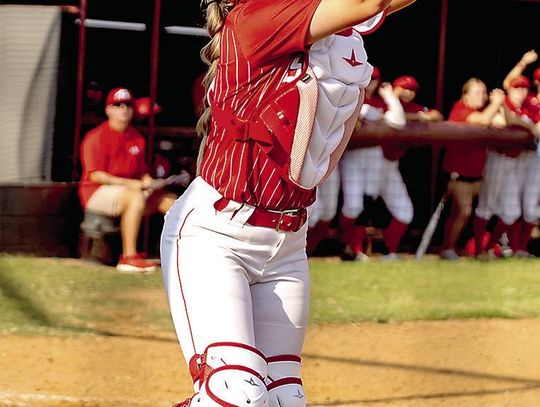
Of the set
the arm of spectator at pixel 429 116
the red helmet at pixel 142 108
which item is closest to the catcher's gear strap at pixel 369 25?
the red helmet at pixel 142 108

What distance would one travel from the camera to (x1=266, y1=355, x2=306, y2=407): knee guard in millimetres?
2650

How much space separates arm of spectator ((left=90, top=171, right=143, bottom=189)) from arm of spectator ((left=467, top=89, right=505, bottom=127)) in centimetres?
280

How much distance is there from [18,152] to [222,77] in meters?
6.04

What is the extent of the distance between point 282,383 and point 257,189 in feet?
1.59

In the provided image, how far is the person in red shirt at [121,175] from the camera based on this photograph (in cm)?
763

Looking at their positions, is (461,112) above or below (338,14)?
below

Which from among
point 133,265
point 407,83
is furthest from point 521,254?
point 133,265

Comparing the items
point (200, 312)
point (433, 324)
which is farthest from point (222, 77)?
point (433, 324)

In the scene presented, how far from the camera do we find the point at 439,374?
5559mm

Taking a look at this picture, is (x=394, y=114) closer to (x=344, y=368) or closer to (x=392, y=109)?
(x=392, y=109)

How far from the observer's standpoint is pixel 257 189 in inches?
100.0

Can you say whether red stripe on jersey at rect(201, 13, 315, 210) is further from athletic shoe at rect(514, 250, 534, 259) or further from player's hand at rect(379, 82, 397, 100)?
athletic shoe at rect(514, 250, 534, 259)

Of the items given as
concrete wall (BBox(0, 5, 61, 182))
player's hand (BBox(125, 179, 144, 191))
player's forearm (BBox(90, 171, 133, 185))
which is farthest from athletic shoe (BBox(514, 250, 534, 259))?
concrete wall (BBox(0, 5, 61, 182))

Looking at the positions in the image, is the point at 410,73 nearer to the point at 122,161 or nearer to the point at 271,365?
the point at 122,161
